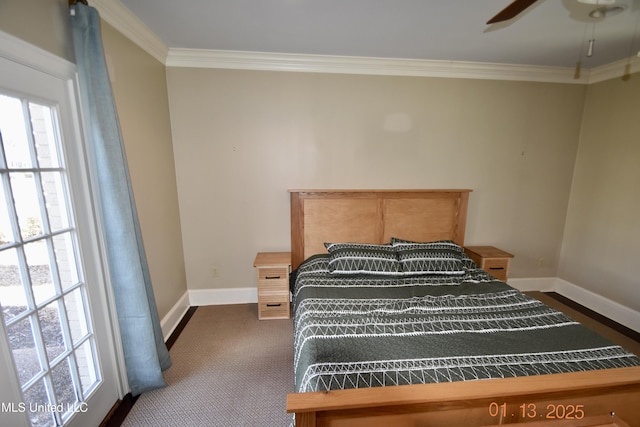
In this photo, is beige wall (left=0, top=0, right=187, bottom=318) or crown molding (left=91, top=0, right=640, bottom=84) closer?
beige wall (left=0, top=0, right=187, bottom=318)

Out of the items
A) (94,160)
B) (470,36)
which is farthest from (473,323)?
(94,160)

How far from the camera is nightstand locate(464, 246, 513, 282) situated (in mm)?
2771

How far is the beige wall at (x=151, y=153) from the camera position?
1824 millimetres

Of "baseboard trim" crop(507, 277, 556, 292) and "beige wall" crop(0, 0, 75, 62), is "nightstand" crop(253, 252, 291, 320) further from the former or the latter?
"baseboard trim" crop(507, 277, 556, 292)

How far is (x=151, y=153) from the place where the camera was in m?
2.17

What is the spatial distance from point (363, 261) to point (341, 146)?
1.17m

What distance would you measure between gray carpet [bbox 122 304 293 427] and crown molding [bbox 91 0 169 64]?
2.39 m

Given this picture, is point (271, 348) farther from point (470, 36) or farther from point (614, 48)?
point (614, 48)

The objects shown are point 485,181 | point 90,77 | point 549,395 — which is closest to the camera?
point 549,395

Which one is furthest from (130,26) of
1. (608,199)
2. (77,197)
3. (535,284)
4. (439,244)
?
(535,284)

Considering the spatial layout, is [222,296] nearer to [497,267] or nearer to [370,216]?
[370,216]

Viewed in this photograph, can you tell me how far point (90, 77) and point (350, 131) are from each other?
2.01 m

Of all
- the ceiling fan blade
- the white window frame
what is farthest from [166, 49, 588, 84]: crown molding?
the ceiling fan blade

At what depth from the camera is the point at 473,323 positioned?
1680mm
